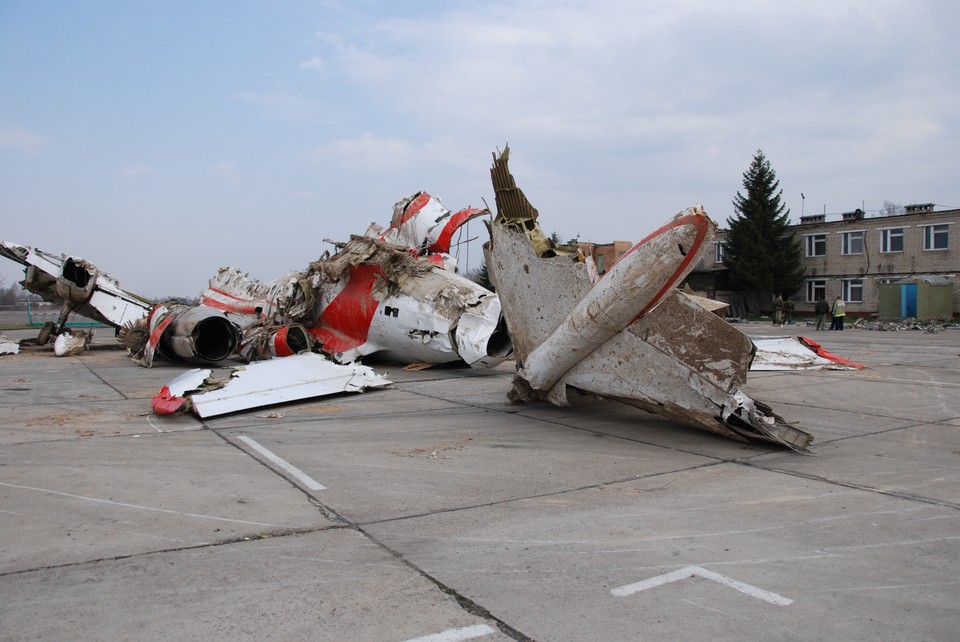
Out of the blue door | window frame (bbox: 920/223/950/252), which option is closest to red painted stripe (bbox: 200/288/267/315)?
the blue door

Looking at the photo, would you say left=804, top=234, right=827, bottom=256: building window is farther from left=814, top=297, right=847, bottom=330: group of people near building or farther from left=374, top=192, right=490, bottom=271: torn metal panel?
left=374, top=192, right=490, bottom=271: torn metal panel

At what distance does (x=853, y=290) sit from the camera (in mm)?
40719

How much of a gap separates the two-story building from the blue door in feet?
0.48

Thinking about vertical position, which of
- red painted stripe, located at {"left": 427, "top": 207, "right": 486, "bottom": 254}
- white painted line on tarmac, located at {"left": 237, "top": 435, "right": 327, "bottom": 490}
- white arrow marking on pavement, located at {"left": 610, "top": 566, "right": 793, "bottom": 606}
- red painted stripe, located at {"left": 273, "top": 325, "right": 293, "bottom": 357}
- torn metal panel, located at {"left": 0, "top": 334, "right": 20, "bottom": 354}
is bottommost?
white arrow marking on pavement, located at {"left": 610, "top": 566, "right": 793, "bottom": 606}

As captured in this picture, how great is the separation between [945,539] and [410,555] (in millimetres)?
3132

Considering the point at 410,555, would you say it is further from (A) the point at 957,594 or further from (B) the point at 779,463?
(B) the point at 779,463

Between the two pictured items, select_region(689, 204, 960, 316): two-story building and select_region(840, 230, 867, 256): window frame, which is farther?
select_region(840, 230, 867, 256): window frame

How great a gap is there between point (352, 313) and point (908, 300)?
97.2 ft

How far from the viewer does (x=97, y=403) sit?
9.85 metres

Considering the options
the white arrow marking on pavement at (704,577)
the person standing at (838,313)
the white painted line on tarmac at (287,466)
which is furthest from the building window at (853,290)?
→ the white arrow marking on pavement at (704,577)

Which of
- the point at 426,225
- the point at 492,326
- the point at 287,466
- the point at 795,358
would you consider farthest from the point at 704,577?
the point at 426,225

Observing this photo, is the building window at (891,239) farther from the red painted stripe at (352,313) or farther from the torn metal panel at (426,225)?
the red painted stripe at (352,313)

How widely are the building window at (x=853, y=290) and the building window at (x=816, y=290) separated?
1.20 metres

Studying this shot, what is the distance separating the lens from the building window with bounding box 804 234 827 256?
42500 mm
